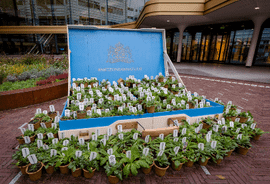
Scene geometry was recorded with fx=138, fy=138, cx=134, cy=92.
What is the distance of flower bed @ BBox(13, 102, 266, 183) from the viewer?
1802 mm

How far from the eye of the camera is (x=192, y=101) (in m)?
2.98

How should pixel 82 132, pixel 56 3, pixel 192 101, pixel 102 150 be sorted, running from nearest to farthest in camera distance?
1. pixel 102 150
2. pixel 82 132
3. pixel 192 101
4. pixel 56 3

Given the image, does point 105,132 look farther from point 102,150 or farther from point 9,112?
point 9,112

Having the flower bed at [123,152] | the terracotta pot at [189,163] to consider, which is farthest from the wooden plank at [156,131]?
the terracotta pot at [189,163]

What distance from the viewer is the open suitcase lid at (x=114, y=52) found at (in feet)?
13.7

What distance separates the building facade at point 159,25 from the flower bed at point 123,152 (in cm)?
1106

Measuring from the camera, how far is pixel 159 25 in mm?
15797

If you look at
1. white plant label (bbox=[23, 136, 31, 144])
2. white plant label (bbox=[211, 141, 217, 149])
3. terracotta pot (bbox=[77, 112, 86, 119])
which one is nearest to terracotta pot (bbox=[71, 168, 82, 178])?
terracotta pot (bbox=[77, 112, 86, 119])

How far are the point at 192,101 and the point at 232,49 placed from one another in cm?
1547

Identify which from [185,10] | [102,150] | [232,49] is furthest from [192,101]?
[232,49]

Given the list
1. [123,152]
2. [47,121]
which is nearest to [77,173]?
[123,152]

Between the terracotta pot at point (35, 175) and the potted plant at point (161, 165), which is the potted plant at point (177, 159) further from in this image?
the terracotta pot at point (35, 175)

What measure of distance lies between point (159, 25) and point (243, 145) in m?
16.0

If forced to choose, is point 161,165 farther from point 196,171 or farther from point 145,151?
point 196,171
